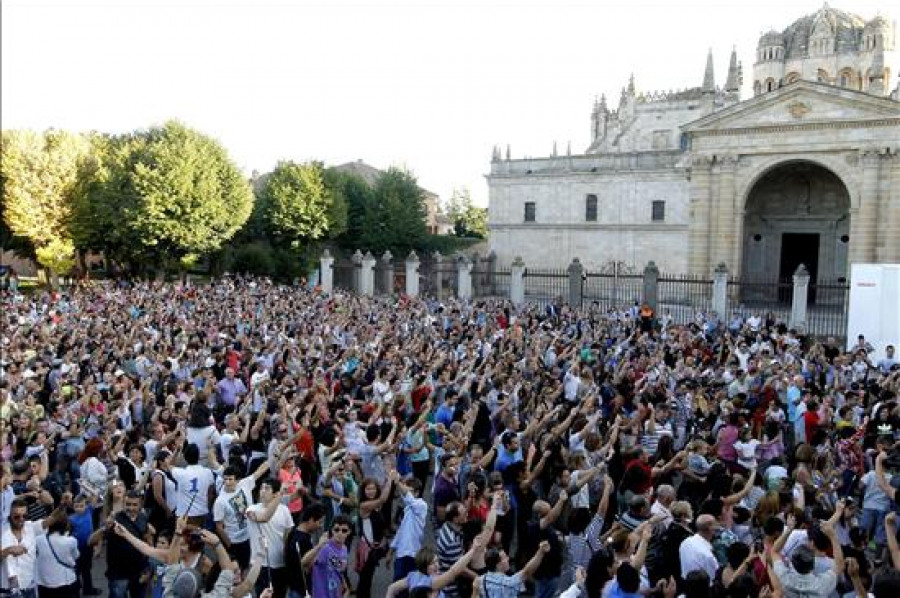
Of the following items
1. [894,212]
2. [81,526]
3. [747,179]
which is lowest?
[81,526]

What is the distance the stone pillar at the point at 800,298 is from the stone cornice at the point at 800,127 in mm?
10307

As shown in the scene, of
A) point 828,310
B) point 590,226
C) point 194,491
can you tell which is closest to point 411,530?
point 194,491

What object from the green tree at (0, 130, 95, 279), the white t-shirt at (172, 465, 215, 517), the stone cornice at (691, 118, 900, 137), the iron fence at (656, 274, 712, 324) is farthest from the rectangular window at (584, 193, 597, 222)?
the white t-shirt at (172, 465, 215, 517)

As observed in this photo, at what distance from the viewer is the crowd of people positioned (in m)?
6.63

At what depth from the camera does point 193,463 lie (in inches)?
347

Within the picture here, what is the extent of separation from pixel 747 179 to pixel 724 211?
6.16ft

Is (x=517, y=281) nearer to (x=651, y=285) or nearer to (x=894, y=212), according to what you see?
(x=651, y=285)

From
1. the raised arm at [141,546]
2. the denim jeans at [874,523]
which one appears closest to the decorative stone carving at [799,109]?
the denim jeans at [874,523]

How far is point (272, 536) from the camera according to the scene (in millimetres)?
7285

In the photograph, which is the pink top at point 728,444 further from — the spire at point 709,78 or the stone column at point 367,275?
the spire at point 709,78

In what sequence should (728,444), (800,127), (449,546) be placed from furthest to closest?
1. (800,127)
2. (728,444)
3. (449,546)

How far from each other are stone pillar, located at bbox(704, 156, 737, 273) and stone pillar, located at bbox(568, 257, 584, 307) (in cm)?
777

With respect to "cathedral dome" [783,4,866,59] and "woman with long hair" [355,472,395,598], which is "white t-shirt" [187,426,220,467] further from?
"cathedral dome" [783,4,866,59]

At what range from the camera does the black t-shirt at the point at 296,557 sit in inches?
280
